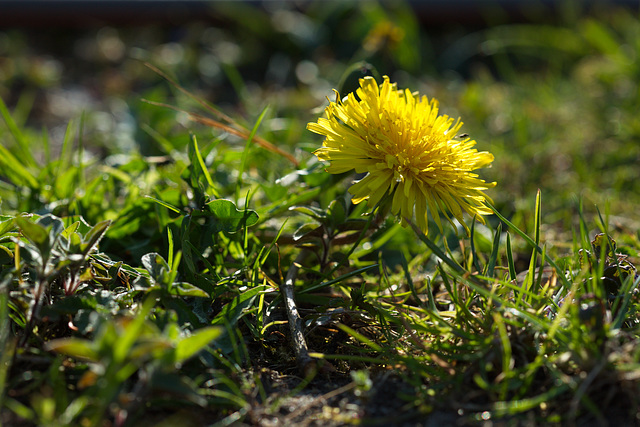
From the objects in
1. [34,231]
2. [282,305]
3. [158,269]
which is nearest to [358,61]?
[282,305]

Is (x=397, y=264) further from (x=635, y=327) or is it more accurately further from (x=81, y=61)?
(x=81, y=61)

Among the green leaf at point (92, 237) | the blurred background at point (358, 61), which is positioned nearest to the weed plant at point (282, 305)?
the green leaf at point (92, 237)

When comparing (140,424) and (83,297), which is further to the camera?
(83,297)

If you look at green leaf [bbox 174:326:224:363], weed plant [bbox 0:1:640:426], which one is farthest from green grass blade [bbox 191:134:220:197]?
green leaf [bbox 174:326:224:363]

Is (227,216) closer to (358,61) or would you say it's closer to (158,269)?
(158,269)

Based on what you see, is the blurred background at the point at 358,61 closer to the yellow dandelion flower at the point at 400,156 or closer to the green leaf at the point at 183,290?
the yellow dandelion flower at the point at 400,156

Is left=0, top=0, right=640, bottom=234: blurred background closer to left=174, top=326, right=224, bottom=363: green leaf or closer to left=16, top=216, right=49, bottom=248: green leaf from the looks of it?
left=16, top=216, right=49, bottom=248: green leaf

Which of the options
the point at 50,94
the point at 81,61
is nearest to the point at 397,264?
the point at 50,94
